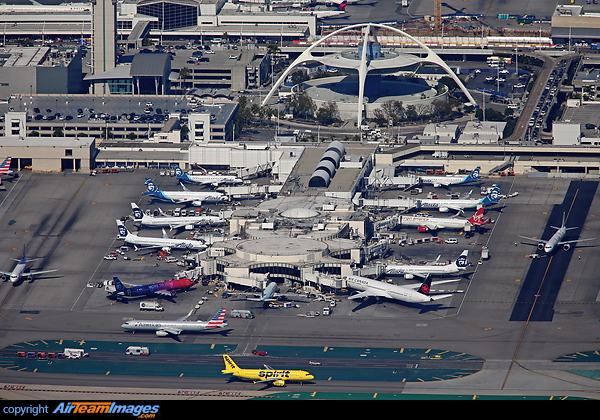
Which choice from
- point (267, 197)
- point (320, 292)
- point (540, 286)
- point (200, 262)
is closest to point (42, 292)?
point (200, 262)

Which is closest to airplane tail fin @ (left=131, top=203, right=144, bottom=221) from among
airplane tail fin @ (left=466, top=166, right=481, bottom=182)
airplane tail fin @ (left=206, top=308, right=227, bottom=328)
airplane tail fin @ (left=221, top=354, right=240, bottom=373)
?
airplane tail fin @ (left=206, top=308, right=227, bottom=328)

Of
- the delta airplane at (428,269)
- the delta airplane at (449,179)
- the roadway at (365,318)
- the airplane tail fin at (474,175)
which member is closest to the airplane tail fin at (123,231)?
the roadway at (365,318)

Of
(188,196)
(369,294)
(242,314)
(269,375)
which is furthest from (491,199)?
(269,375)

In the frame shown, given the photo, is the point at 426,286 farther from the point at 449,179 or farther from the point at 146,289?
the point at 449,179

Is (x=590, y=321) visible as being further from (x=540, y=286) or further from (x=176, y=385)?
(x=176, y=385)

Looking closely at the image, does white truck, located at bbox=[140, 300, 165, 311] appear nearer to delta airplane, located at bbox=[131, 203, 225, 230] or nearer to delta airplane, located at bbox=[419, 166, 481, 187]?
delta airplane, located at bbox=[131, 203, 225, 230]
